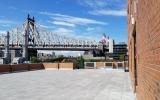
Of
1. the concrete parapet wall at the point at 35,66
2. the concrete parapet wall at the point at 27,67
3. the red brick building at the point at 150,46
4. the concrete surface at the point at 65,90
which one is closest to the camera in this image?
the red brick building at the point at 150,46

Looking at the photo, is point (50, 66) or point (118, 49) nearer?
point (50, 66)

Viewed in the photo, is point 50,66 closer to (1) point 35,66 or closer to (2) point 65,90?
(1) point 35,66

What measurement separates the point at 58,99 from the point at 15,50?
14165 centimetres

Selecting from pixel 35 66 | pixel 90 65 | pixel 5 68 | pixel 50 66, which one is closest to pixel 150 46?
pixel 5 68

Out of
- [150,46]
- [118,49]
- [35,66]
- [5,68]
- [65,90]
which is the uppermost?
[118,49]

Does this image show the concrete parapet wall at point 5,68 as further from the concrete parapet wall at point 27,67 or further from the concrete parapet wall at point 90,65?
the concrete parapet wall at point 90,65

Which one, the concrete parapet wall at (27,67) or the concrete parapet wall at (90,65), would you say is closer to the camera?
the concrete parapet wall at (27,67)

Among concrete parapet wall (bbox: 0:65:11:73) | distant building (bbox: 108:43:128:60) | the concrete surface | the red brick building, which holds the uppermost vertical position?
distant building (bbox: 108:43:128:60)

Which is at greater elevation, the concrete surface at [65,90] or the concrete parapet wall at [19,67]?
the concrete parapet wall at [19,67]

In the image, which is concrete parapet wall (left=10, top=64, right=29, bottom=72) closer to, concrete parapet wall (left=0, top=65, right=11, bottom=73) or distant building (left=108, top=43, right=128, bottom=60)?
concrete parapet wall (left=0, top=65, right=11, bottom=73)

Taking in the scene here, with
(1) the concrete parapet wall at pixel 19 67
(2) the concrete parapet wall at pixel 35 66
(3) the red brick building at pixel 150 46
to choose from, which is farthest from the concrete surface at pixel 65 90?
(2) the concrete parapet wall at pixel 35 66

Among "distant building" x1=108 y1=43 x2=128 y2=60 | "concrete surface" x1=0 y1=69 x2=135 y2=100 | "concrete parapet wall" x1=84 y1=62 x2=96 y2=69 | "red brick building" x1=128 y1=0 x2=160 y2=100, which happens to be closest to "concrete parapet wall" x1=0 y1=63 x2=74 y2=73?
"concrete parapet wall" x1=84 y1=62 x2=96 y2=69

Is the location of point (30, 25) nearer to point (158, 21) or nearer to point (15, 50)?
point (15, 50)

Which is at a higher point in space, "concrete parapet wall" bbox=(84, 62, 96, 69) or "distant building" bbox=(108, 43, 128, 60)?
"distant building" bbox=(108, 43, 128, 60)
